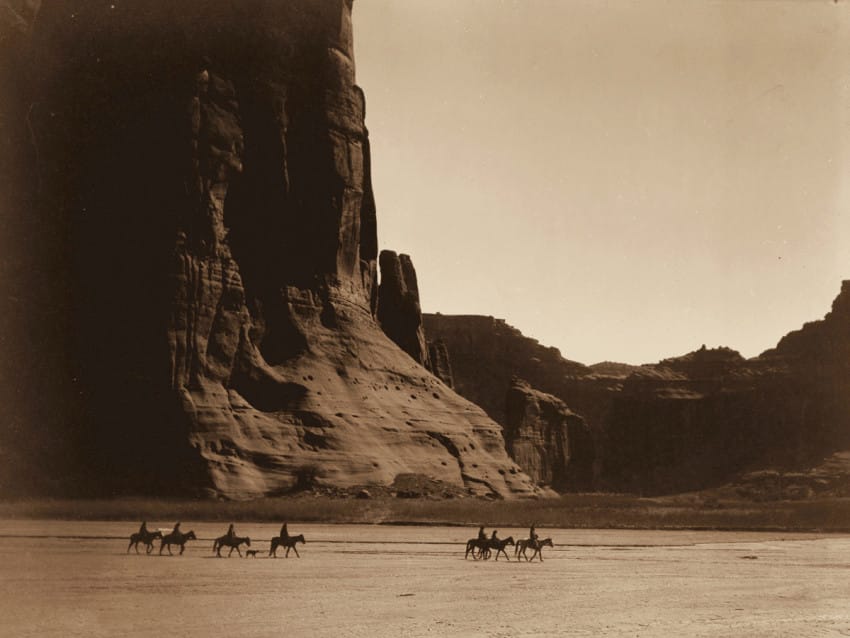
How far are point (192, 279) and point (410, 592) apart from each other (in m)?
51.9

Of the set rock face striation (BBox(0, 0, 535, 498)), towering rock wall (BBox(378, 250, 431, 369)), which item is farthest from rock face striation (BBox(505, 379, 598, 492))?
rock face striation (BBox(0, 0, 535, 498))

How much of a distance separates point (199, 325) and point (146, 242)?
6.47 m

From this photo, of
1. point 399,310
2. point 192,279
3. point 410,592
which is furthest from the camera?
point 399,310

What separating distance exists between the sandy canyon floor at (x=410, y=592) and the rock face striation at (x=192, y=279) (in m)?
28.7

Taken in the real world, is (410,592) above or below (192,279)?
below

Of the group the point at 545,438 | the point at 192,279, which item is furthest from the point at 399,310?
the point at 545,438

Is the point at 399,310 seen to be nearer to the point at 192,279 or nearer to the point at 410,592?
the point at 192,279

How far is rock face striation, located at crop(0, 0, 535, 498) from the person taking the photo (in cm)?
6938

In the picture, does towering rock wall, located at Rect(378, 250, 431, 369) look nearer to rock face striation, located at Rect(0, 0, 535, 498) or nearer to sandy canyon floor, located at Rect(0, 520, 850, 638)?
rock face striation, located at Rect(0, 0, 535, 498)

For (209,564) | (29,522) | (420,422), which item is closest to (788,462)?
(420,422)

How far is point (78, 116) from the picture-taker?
7525cm

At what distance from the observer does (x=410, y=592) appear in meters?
23.1

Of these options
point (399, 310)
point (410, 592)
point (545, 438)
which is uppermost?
point (399, 310)

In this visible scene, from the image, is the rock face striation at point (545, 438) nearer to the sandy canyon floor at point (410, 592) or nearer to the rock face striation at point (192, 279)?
the rock face striation at point (192, 279)
